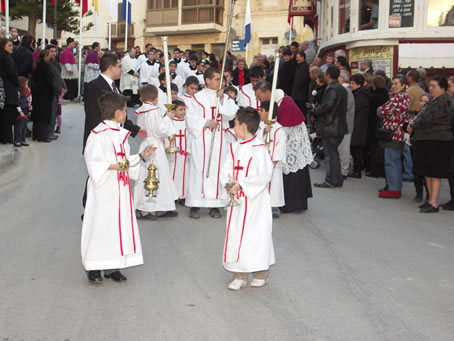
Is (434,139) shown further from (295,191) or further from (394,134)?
(295,191)

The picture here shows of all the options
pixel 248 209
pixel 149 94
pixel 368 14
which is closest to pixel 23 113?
pixel 149 94

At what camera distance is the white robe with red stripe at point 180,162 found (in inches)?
373

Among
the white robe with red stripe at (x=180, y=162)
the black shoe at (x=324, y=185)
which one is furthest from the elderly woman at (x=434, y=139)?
the white robe with red stripe at (x=180, y=162)

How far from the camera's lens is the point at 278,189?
27.7ft

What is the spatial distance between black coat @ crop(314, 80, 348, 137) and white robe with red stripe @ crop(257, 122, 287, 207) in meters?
2.49

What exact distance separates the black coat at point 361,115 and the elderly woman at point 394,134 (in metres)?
1.89

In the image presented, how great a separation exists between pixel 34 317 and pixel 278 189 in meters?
4.40

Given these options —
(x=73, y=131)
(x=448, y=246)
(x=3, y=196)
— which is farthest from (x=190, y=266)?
(x=73, y=131)

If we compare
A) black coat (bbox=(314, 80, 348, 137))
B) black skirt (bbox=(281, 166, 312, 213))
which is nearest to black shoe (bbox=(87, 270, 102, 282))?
black skirt (bbox=(281, 166, 312, 213))

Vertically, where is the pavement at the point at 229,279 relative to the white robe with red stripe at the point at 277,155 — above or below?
below

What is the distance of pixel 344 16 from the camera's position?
18.6 m

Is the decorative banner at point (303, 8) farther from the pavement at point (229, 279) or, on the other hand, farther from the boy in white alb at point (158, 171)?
the boy in white alb at point (158, 171)

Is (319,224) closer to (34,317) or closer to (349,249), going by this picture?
(349,249)

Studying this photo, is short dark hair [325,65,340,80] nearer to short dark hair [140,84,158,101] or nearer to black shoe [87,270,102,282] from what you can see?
short dark hair [140,84,158,101]
